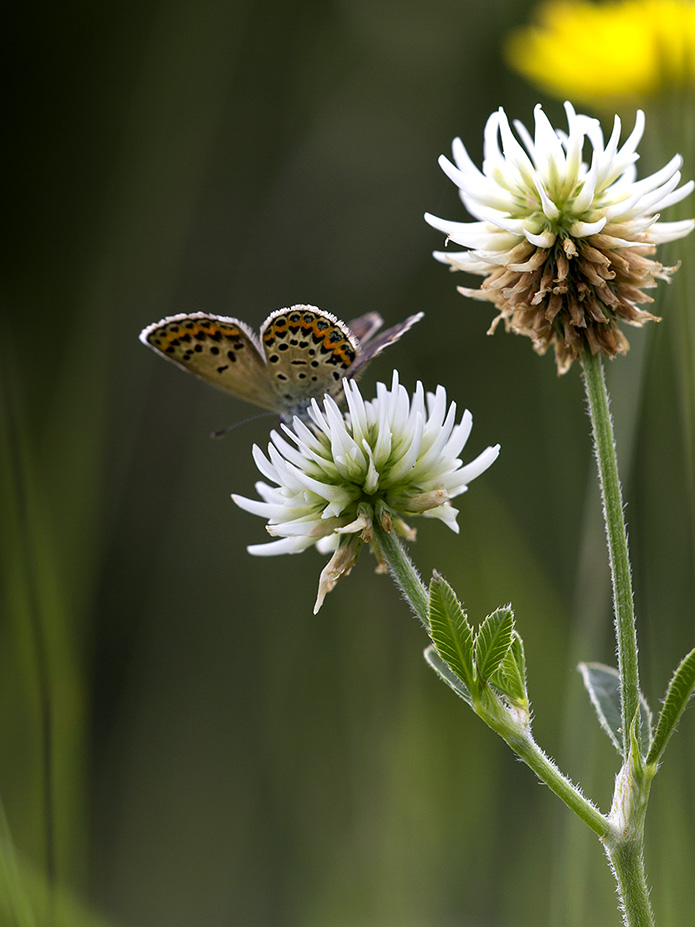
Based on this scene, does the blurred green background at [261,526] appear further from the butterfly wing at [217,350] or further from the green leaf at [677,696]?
the green leaf at [677,696]

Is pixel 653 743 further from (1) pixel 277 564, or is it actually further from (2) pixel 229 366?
(1) pixel 277 564

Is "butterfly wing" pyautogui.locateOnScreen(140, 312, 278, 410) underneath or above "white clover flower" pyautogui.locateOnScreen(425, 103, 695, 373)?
underneath

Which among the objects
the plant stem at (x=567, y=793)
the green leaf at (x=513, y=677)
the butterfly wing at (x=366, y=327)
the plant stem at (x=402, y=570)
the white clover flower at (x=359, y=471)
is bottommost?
the plant stem at (x=567, y=793)

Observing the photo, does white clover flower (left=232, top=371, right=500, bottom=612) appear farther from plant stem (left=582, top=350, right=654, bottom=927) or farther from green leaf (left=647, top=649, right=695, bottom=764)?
green leaf (left=647, top=649, right=695, bottom=764)

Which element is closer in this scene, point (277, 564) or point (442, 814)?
point (442, 814)

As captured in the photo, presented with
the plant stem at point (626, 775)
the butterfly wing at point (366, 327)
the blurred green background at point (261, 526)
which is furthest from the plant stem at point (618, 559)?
the blurred green background at point (261, 526)

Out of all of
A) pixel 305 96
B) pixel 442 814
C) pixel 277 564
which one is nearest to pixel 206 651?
pixel 277 564

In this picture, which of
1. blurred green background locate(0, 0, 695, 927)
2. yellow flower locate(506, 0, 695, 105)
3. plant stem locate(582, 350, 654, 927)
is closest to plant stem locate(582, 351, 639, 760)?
plant stem locate(582, 350, 654, 927)
